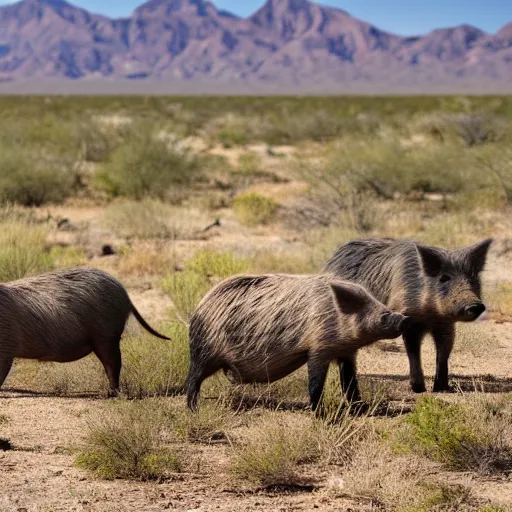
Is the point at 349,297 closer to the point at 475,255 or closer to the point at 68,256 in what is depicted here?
the point at 475,255

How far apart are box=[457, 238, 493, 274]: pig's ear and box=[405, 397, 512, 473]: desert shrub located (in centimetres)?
137

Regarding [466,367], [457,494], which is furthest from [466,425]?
[466,367]

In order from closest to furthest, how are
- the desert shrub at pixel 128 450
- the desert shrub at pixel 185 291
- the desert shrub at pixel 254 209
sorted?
the desert shrub at pixel 128 450, the desert shrub at pixel 185 291, the desert shrub at pixel 254 209

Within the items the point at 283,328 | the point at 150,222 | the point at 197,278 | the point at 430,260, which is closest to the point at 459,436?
the point at 283,328

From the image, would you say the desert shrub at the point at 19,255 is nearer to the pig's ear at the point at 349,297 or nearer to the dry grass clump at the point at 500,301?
the dry grass clump at the point at 500,301

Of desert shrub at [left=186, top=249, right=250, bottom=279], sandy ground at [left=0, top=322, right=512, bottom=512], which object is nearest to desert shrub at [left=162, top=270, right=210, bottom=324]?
desert shrub at [left=186, top=249, right=250, bottom=279]

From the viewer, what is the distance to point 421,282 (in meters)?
8.21

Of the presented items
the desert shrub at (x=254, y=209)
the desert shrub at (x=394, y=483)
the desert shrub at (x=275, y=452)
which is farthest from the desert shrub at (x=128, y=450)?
the desert shrub at (x=254, y=209)

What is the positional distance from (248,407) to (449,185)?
1588cm

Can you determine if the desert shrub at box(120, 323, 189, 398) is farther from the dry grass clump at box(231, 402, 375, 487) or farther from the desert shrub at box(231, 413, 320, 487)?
the desert shrub at box(231, 413, 320, 487)

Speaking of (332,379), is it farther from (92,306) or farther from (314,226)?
(314,226)

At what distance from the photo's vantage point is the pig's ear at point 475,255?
8016mm

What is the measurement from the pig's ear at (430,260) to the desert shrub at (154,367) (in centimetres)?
245

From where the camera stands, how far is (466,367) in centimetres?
988
